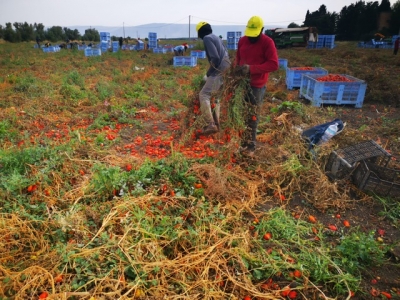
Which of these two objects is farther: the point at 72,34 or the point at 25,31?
the point at 72,34

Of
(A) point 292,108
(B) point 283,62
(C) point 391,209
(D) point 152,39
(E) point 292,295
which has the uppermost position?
(D) point 152,39

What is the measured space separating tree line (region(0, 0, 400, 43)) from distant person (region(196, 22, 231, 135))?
3175 centimetres

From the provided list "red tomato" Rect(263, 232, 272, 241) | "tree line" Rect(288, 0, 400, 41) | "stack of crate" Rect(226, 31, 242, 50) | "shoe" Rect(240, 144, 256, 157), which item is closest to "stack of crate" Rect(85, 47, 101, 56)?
"stack of crate" Rect(226, 31, 242, 50)

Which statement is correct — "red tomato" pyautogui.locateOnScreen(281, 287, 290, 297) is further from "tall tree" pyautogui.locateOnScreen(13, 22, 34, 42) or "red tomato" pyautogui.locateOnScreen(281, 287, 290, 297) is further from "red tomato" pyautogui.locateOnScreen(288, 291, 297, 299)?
"tall tree" pyautogui.locateOnScreen(13, 22, 34, 42)

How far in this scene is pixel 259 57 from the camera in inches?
152

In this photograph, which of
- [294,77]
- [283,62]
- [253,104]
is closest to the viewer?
[253,104]

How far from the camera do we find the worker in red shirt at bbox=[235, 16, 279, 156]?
371 centimetres

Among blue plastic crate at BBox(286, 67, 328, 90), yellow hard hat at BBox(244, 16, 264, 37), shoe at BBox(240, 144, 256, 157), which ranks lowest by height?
shoe at BBox(240, 144, 256, 157)

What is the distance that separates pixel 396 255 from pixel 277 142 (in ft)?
8.52

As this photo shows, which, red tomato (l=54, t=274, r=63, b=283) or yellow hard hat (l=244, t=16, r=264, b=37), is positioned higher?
yellow hard hat (l=244, t=16, r=264, b=37)

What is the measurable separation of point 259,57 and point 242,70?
0.30m

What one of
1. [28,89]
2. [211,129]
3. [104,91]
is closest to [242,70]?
[211,129]

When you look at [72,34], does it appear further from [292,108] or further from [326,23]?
[292,108]

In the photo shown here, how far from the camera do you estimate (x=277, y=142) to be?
4887 millimetres
